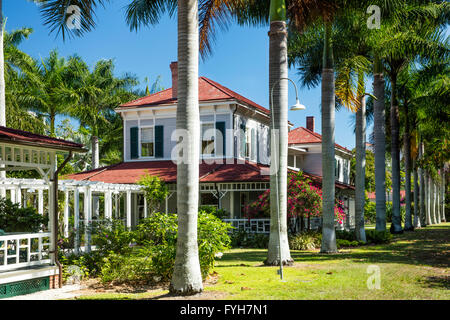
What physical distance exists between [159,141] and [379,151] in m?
11.8

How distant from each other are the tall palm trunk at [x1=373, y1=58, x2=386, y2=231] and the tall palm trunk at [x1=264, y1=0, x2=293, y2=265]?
42.8ft

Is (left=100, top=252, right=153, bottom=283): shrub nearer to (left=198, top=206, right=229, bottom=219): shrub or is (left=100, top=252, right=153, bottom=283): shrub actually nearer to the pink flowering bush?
the pink flowering bush

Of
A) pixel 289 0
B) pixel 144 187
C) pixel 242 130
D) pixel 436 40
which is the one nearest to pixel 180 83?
pixel 289 0

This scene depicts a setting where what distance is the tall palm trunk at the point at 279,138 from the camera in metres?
14.2

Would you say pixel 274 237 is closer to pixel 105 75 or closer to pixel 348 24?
pixel 348 24

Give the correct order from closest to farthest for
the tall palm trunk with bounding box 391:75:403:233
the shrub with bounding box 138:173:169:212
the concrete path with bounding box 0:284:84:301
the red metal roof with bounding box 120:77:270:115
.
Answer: the concrete path with bounding box 0:284:84:301 < the shrub with bounding box 138:173:169:212 < the red metal roof with bounding box 120:77:270:115 < the tall palm trunk with bounding box 391:75:403:233

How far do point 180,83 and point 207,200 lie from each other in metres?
15.9

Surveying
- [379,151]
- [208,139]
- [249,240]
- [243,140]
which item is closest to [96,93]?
[208,139]

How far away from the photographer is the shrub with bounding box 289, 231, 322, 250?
19875 mm

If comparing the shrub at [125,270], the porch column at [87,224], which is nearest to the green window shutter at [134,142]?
the porch column at [87,224]

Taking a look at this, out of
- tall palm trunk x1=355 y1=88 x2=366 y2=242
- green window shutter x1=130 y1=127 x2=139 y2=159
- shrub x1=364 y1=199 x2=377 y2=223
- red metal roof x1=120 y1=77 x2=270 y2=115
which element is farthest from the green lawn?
shrub x1=364 y1=199 x2=377 y2=223

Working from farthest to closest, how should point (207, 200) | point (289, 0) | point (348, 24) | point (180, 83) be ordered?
point (207, 200) → point (348, 24) → point (289, 0) → point (180, 83)

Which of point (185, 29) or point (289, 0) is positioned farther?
point (289, 0)
